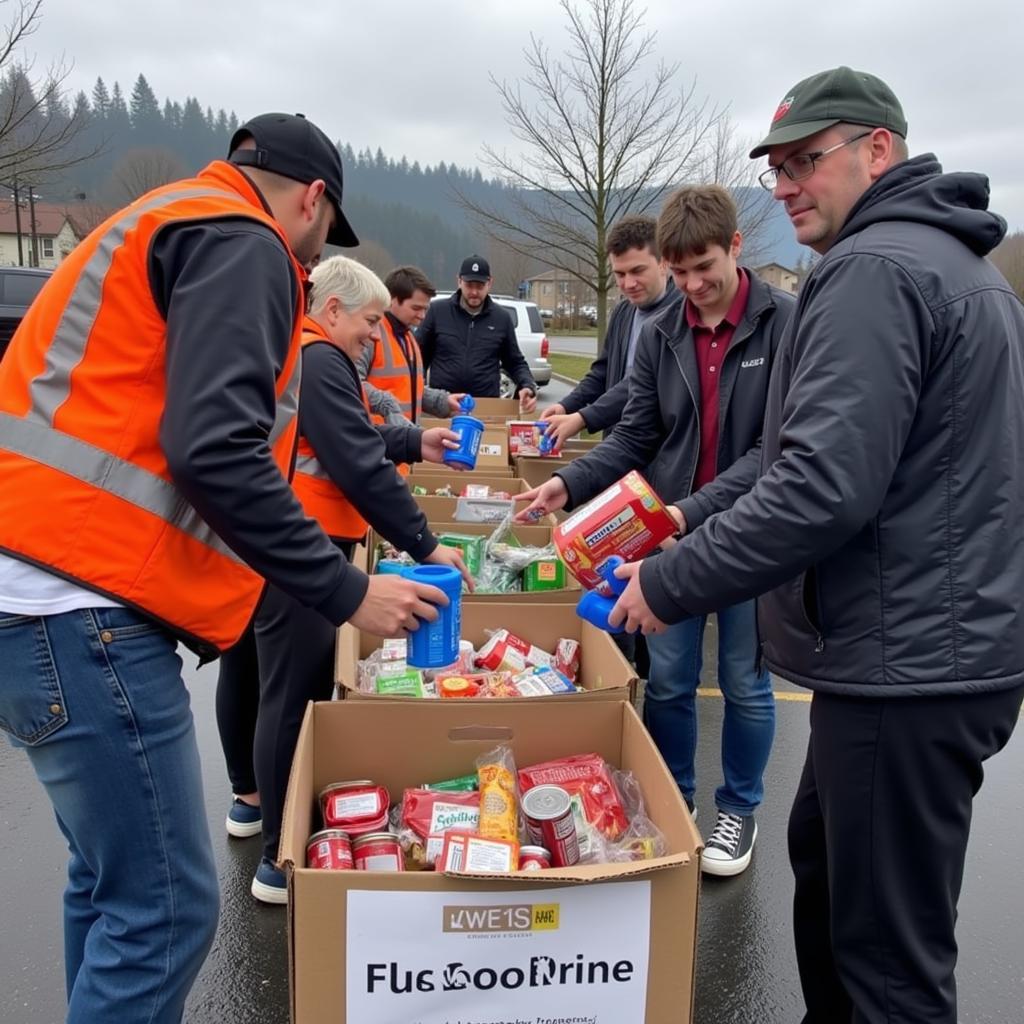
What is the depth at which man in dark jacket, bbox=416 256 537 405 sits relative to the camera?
6.45m

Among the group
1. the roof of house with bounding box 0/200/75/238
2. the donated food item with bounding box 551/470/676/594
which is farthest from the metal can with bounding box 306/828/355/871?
the roof of house with bounding box 0/200/75/238

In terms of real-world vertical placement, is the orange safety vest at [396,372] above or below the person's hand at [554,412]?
above

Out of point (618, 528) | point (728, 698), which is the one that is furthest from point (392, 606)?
point (728, 698)

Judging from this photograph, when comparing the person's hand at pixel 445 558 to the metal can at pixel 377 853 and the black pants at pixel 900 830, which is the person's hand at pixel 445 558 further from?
the black pants at pixel 900 830

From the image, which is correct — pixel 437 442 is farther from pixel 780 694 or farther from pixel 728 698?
pixel 780 694

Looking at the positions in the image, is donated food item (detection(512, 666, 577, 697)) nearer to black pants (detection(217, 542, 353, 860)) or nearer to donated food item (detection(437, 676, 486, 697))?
donated food item (detection(437, 676, 486, 697))

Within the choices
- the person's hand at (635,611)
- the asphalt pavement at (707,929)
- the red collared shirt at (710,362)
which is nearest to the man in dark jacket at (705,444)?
the red collared shirt at (710,362)

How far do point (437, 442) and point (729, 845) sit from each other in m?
1.99

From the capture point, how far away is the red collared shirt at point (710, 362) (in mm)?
2642

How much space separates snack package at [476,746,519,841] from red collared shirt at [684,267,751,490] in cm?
116

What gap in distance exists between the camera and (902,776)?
152 centimetres

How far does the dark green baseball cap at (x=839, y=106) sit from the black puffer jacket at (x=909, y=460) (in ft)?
0.46

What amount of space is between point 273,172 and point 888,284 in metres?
1.17

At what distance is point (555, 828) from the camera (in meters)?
1.79
